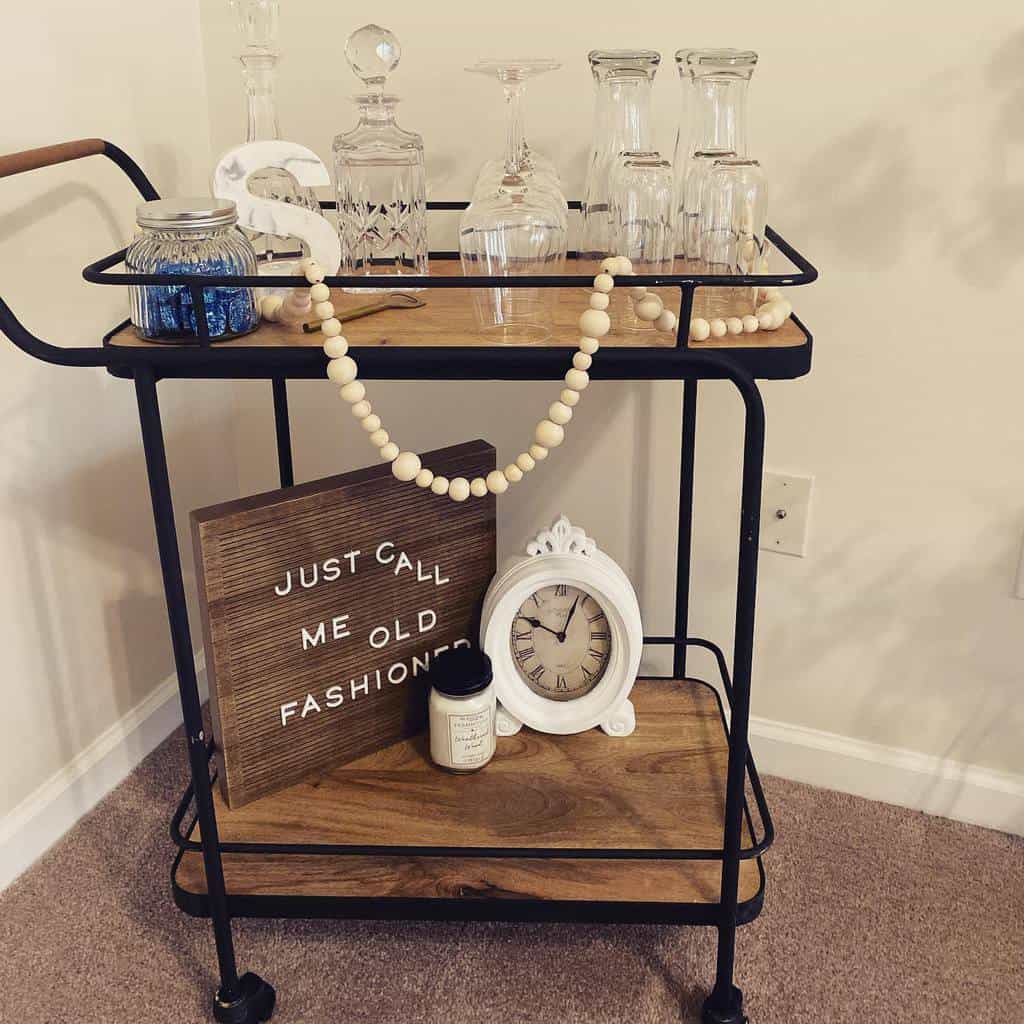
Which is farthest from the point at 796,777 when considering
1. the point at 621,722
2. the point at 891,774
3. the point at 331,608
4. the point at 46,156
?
the point at 46,156

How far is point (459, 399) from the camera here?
142 centimetres

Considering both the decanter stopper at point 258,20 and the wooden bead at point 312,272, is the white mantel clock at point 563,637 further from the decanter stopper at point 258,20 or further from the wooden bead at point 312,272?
the decanter stopper at point 258,20

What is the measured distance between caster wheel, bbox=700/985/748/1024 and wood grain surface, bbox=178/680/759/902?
0.10 metres

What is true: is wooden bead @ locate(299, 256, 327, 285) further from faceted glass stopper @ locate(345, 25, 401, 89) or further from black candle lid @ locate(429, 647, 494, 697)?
black candle lid @ locate(429, 647, 494, 697)

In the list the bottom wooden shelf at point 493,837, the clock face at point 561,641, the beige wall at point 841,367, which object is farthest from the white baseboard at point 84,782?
the clock face at point 561,641

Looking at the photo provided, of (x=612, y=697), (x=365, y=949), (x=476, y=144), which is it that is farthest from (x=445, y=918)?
(x=476, y=144)

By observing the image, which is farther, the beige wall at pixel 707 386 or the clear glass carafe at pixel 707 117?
the beige wall at pixel 707 386

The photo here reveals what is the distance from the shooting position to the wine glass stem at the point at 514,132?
3.21 feet

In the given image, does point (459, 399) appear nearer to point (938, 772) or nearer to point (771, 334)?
point (771, 334)

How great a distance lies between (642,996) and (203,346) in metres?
0.74

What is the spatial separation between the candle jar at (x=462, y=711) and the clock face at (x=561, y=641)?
0.06 metres

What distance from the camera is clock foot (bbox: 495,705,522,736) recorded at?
1.22 m

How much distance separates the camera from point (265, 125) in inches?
41.3

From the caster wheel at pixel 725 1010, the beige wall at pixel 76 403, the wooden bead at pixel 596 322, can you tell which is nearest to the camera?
the wooden bead at pixel 596 322
